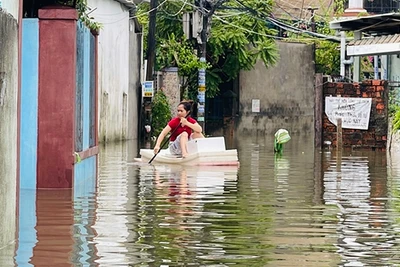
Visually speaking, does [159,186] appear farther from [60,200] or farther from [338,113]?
[338,113]

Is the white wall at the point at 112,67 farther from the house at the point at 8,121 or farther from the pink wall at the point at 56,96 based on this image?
the house at the point at 8,121

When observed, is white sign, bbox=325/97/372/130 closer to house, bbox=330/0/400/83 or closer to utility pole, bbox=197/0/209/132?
house, bbox=330/0/400/83

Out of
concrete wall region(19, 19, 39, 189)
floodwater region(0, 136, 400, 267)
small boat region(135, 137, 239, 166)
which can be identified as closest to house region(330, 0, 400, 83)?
small boat region(135, 137, 239, 166)

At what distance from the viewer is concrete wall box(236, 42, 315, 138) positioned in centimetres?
4981

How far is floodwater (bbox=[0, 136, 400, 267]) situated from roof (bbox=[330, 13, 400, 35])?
12.6 meters

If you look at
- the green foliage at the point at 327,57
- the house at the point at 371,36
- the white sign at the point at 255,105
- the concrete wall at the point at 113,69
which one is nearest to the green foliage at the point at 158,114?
the concrete wall at the point at 113,69

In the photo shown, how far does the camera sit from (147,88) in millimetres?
38281

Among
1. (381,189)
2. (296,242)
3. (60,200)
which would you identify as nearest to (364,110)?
(381,189)

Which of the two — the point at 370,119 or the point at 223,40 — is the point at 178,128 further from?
the point at 223,40

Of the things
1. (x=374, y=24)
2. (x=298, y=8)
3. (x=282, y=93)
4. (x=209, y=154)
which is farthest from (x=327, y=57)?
(x=209, y=154)

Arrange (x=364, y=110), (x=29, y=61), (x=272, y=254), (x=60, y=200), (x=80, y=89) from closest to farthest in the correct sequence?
1. (x=272, y=254)
2. (x=60, y=200)
3. (x=29, y=61)
4. (x=80, y=89)
5. (x=364, y=110)

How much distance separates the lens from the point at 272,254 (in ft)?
32.9

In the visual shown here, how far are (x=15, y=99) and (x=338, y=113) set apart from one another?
825 inches

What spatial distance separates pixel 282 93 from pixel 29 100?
119 ft
